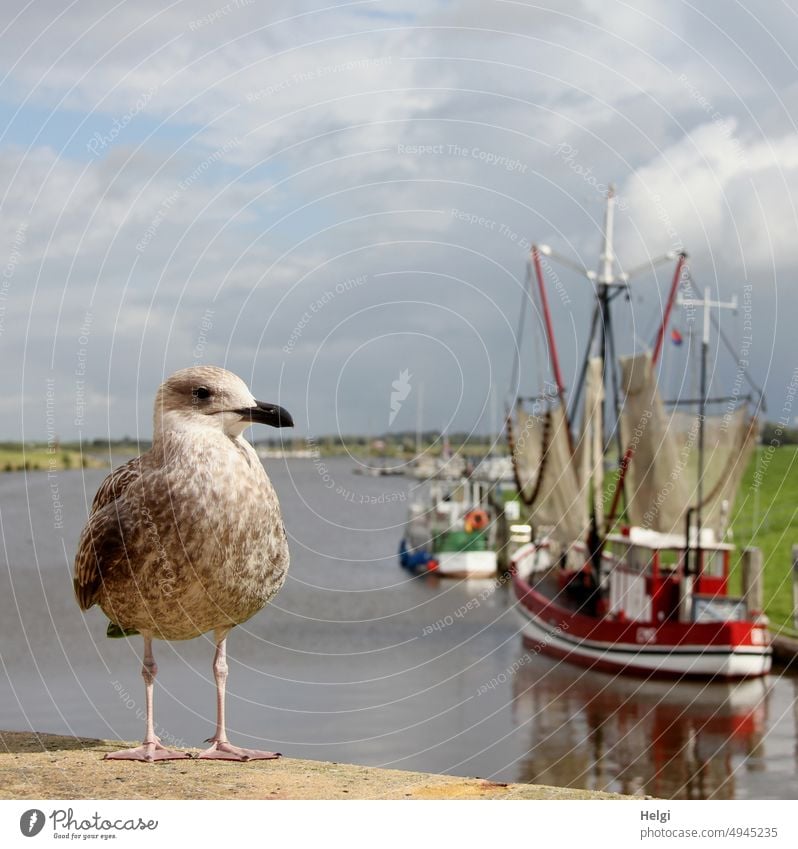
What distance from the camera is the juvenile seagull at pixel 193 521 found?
6430 mm

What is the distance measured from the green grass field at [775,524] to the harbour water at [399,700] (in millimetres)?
3791

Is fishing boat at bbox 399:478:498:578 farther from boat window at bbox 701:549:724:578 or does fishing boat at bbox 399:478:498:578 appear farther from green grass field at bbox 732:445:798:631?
Result: boat window at bbox 701:549:724:578

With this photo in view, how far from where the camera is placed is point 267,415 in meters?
6.38

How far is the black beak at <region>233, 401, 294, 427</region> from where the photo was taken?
628 cm

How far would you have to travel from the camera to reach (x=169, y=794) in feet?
21.7

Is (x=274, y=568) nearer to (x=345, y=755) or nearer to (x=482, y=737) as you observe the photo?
(x=345, y=755)

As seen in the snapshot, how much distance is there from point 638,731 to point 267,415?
29524 millimetres

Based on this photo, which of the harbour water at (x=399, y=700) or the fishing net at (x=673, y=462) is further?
the fishing net at (x=673, y=462)

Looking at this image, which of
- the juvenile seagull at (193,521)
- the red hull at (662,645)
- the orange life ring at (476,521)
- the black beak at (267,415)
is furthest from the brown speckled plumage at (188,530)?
the orange life ring at (476,521)

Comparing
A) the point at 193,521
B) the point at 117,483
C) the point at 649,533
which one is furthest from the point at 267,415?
the point at 649,533

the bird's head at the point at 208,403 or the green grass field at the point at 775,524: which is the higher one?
the bird's head at the point at 208,403

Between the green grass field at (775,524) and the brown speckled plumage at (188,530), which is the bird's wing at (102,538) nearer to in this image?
the brown speckled plumage at (188,530)

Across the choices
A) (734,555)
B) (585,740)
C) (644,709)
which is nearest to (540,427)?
(734,555)

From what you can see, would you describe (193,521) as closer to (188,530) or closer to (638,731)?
(188,530)
